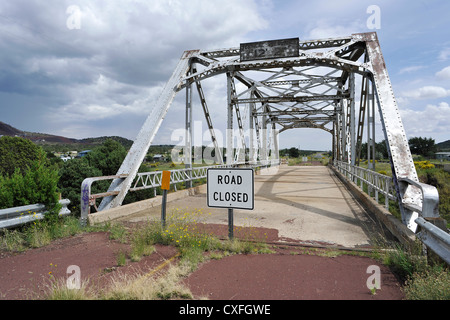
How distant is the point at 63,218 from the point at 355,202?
29.8ft

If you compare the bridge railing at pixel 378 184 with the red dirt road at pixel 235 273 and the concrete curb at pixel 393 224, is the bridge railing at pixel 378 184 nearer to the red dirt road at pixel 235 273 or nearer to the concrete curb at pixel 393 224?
the concrete curb at pixel 393 224

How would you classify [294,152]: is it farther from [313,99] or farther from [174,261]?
[174,261]

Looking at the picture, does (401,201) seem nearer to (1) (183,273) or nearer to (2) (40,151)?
(1) (183,273)

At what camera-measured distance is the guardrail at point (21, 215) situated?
16.5 ft

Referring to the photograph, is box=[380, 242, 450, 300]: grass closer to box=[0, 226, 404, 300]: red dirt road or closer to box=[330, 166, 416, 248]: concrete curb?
box=[0, 226, 404, 300]: red dirt road

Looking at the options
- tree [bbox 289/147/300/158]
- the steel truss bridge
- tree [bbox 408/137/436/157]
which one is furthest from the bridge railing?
tree [bbox 289/147/300/158]

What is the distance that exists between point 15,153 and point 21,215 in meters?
25.9

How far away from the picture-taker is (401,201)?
5.93 meters

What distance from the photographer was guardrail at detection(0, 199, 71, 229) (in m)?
5.04

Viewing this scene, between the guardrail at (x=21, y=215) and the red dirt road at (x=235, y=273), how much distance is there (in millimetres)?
781

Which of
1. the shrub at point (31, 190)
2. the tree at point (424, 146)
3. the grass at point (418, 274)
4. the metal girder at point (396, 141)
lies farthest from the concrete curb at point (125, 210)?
the tree at point (424, 146)

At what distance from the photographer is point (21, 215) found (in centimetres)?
537

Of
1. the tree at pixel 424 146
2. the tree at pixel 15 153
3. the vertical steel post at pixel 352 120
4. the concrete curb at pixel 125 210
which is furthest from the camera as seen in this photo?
the tree at pixel 424 146

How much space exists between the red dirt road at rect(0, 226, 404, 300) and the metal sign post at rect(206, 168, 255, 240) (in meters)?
0.86
